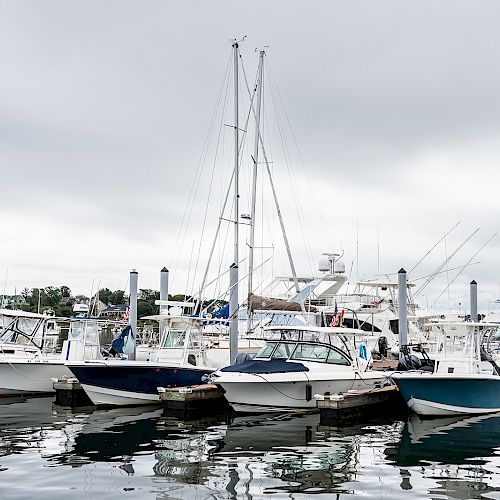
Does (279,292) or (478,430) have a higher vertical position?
(279,292)

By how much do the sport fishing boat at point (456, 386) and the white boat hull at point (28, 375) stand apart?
12.5 meters

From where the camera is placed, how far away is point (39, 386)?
80.6 ft

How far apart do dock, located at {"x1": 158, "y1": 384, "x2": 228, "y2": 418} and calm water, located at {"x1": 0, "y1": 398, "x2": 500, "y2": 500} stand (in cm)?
49

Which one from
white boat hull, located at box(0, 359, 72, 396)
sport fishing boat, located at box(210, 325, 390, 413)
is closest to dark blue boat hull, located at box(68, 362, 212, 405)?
sport fishing boat, located at box(210, 325, 390, 413)

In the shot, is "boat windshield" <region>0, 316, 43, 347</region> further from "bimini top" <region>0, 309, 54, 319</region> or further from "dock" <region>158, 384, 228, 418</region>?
"dock" <region>158, 384, 228, 418</region>

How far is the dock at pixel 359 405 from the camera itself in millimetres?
17828

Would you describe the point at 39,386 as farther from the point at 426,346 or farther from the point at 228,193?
the point at 426,346

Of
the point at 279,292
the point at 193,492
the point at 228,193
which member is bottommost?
the point at 193,492

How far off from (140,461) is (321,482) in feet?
12.0

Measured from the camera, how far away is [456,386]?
18875mm

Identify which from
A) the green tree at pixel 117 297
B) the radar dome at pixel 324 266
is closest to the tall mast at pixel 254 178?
the radar dome at pixel 324 266

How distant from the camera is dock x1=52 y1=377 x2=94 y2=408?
2184 cm

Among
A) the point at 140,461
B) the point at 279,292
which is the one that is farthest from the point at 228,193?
the point at 140,461

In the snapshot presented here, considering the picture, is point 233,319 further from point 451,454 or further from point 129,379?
point 451,454
